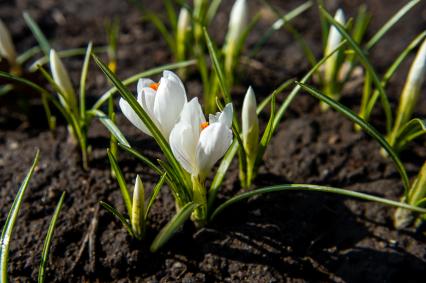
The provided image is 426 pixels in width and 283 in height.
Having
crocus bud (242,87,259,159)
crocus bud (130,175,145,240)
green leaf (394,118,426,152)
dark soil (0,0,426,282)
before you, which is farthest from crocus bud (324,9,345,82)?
crocus bud (130,175,145,240)

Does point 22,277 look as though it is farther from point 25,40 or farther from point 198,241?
point 25,40

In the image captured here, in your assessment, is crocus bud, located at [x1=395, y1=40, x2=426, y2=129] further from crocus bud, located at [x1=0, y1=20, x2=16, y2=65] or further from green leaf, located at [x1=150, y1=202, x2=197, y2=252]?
crocus bud, located at [x1=0, y1=20, x2=16, y2=65]

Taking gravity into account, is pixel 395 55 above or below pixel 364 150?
above

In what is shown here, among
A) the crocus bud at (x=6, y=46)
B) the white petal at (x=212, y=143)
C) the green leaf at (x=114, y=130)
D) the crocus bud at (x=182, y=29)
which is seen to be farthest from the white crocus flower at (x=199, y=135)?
the crocus bud at (x=6, y=46)

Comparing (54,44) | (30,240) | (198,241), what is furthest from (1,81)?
(198,241)

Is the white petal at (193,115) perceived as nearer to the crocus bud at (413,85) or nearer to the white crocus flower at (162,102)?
the white crocus flower at (162,102)
